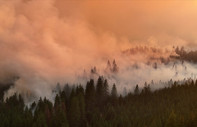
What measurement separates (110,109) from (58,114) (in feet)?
95.8

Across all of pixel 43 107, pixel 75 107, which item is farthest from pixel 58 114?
pixel 43 107

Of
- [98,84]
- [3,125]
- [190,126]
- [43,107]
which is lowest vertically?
[190,126]

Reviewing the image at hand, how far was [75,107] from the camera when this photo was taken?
511 ft

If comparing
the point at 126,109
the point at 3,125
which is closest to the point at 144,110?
the point at 126,109

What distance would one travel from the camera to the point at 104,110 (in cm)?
16962

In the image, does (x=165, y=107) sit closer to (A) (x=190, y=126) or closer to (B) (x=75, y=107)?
(B) (x=75, y=107)

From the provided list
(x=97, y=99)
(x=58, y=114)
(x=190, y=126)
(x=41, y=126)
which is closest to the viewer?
(x=190, y=126)

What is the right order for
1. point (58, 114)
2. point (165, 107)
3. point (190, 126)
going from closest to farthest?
point (190, 126) < point (58, 114) < point (165, 107)

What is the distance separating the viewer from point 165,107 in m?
164

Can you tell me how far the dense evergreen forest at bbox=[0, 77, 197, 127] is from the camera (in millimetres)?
143875

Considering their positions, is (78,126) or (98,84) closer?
(78,126)

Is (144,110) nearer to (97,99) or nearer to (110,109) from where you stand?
(110,109)

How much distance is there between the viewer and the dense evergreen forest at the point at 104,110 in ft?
472

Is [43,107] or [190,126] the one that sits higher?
[43,107]
